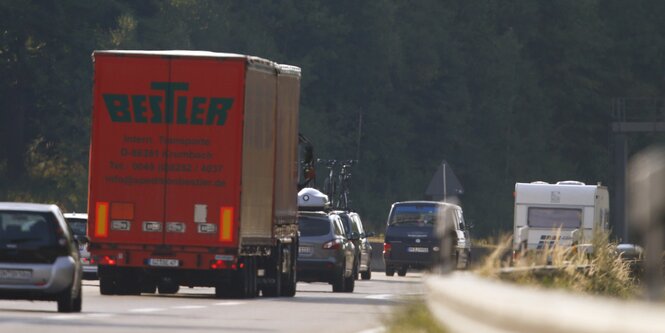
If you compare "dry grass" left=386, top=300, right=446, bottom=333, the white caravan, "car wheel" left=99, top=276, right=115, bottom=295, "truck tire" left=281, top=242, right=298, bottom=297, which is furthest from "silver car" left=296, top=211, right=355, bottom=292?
"dry grass" left=386, top=300, right=446, bottom=333

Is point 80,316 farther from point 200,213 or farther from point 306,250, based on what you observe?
point 306,250

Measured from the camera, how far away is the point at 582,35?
314ft

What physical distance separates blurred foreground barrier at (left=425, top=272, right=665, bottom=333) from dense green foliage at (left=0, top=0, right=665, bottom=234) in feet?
201

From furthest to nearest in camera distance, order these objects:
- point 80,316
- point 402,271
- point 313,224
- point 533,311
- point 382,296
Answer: point 402,271
point 313,224
point 382,296
point 80,316
point 533,311

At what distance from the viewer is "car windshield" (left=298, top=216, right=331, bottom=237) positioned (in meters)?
34.8

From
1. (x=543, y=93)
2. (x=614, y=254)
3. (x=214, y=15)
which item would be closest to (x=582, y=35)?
(x=543, y=93)

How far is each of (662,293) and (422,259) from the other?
42.1 m

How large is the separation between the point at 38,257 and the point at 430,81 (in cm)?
7436

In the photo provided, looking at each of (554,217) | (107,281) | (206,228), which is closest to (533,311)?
(206,228)

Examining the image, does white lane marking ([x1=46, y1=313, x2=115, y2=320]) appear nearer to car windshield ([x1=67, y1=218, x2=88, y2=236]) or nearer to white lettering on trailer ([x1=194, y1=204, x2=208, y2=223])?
white lettering on trailer ([x1=194, y1=204, x2=208, y2=223])

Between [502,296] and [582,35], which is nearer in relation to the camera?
[502,296]

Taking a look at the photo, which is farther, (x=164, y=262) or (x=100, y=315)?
(x=164, y=262)

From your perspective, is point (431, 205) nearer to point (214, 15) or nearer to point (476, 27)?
point (214, 15)

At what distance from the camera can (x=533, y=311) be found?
8.34 meters
